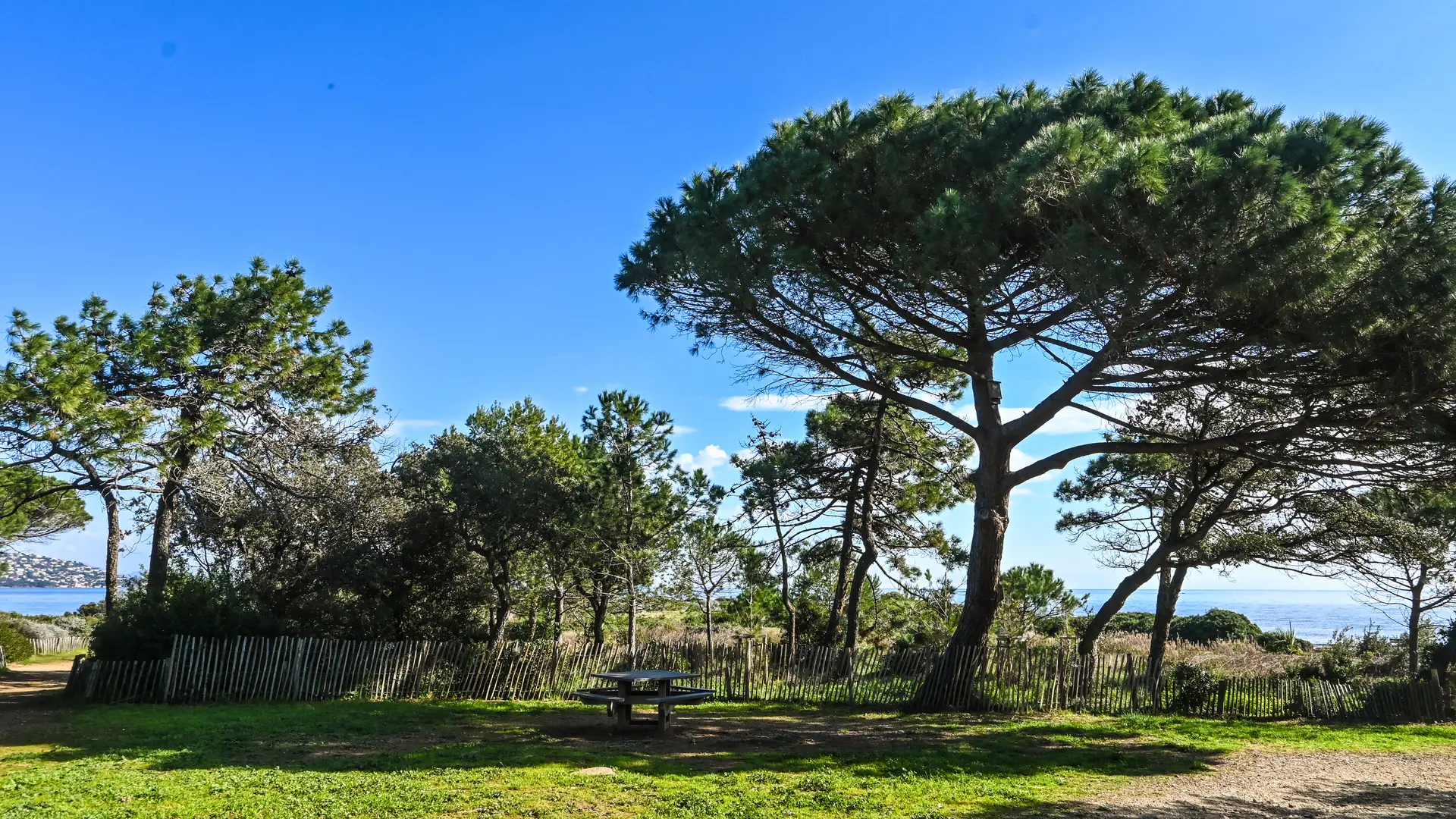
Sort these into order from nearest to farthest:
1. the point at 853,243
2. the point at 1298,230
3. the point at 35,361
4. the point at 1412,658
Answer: the point at 1298,230 → the point at 853,243 → the point at 35,361 → the point at 1412,658

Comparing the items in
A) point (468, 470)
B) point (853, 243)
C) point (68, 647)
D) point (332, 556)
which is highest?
point (853, 243)

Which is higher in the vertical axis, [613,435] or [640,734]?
[613,435]

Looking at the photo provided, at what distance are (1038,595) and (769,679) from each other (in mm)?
11905

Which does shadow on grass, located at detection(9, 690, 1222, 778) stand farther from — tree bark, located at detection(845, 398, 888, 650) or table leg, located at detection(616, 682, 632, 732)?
tree bark, located at detection(845, 398, 888, 650)

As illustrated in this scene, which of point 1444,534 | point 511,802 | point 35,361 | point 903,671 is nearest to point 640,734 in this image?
point 511,802

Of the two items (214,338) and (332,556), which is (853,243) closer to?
(332,556)

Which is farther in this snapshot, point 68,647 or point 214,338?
point 68,647

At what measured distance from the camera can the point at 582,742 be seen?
10.4 metres

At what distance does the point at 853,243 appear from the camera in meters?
12.1

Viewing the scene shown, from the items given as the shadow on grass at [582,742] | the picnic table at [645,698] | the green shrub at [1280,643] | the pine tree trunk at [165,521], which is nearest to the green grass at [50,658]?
the pine tree trunk at [165,521]

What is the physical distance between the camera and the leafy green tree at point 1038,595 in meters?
24.9

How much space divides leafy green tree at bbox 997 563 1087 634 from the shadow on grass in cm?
1183

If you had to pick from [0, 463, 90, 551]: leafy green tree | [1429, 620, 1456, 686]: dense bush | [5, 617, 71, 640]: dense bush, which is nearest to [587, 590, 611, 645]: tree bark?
[0, 463, 90, 551]: leafy green tree

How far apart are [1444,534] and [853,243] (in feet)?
48.6
